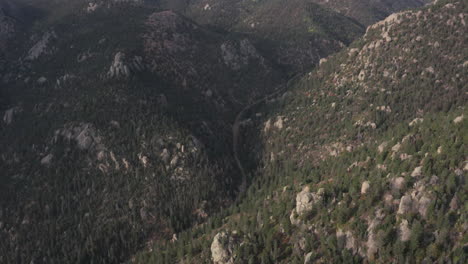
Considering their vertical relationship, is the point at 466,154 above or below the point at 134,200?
above

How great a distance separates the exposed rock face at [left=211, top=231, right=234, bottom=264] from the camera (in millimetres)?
124562

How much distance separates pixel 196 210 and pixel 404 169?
10050 centimetres

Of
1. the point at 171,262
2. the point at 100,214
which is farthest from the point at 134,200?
the point at 171,262

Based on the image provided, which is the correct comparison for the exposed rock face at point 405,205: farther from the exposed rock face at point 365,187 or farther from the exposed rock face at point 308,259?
the exposed rock face at point 308,259

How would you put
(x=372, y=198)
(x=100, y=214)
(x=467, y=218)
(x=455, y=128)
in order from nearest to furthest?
(x=467, y=218) < (x=372, y=198) < (x=455, y=128) < (x=100, y=214)

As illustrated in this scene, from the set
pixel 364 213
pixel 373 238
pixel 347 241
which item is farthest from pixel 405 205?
pixel 347 241

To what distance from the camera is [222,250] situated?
412ft

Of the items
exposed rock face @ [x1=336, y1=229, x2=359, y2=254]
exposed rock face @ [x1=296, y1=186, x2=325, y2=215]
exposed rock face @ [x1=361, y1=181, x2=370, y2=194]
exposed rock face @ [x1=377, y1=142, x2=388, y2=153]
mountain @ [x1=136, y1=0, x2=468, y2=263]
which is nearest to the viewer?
mountain @ [x1=136, y1=0, x2=468, y2=263]

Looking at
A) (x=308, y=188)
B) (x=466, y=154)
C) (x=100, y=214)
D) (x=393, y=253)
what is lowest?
(x=100, y=214)

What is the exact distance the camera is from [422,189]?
108 m

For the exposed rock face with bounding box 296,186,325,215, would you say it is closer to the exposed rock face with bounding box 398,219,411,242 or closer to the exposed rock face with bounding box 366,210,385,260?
the exposed rock face with bounding box 366,210,385,260

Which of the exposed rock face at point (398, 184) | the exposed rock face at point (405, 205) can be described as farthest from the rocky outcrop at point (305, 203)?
the exposed rock face at point (405, 205)

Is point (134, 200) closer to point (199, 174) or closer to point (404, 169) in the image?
point (199, 174)

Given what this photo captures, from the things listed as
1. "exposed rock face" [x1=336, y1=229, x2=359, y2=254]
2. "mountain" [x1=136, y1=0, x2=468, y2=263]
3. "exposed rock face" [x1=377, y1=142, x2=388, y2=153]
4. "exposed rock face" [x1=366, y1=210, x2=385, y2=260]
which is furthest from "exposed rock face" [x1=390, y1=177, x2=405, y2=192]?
"exposed rock face" [x1=377, y1=142, x2=388, y2=153]
